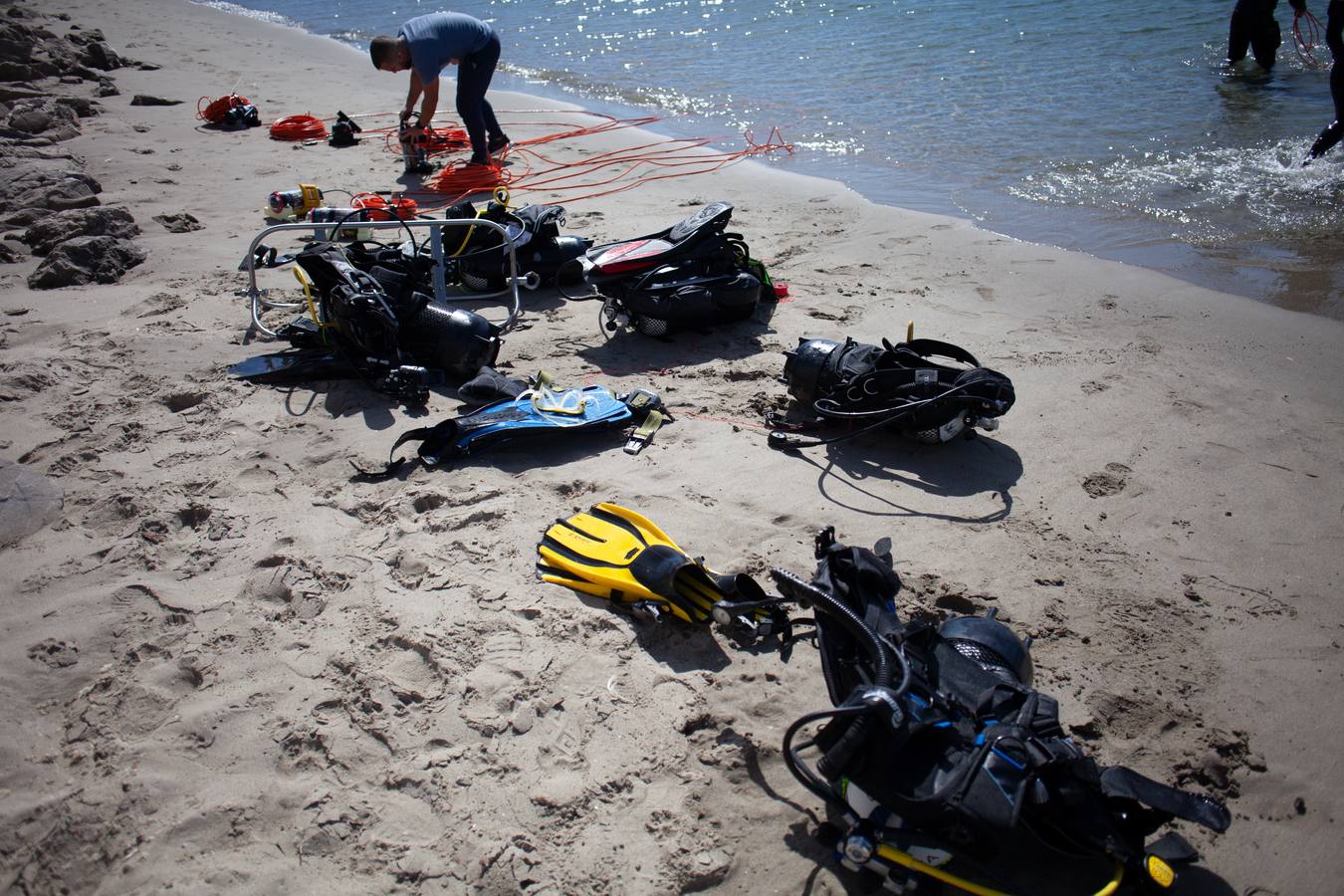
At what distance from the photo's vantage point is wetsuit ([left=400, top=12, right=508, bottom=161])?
7.65 meters

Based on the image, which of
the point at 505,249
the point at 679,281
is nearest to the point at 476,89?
the point at 505,249

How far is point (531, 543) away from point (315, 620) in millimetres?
810

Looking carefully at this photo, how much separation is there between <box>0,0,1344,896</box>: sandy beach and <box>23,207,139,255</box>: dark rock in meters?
0.78

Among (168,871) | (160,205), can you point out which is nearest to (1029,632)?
(168,871)

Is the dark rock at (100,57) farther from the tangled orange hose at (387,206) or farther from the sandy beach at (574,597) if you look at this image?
the sandy beach at (574,597)

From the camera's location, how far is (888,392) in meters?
4.06

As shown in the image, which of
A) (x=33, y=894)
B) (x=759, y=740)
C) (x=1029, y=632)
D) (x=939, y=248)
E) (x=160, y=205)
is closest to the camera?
(x=33, y=894)

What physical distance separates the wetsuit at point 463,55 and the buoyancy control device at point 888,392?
513 cm

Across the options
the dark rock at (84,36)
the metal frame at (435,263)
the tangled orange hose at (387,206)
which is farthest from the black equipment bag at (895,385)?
the dark rock at (84,36)

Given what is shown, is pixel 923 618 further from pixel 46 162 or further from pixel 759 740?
pixel 46 162

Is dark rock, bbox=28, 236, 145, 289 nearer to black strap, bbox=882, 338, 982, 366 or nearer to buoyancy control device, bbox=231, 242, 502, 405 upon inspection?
buoyancy control device, bbox=231, 242, 502, 405

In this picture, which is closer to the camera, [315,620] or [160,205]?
[315,620]

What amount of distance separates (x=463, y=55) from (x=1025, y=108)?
6139mm

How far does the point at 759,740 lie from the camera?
8.38ft
